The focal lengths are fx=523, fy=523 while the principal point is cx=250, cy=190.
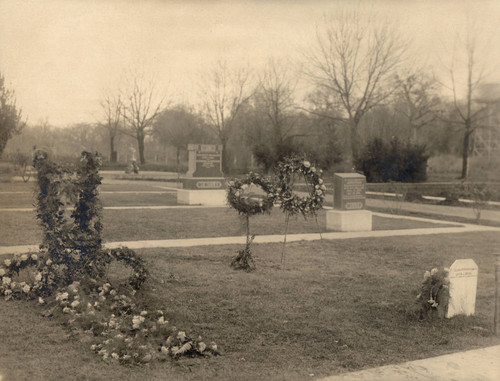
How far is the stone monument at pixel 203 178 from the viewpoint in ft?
63.1

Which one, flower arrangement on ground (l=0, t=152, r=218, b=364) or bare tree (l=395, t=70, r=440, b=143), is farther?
bare tree (l=395, t=70, r=440, b=143)

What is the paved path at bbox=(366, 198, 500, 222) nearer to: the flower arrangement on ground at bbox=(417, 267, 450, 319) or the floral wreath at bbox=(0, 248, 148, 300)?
the flower arrangement on ground at bbox=(417, 267, 450, 319)

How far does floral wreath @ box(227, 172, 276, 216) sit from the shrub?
21.4 metres

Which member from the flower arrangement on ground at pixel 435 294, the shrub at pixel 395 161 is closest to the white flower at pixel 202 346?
the flower arrangement on ground at pixel 435 294

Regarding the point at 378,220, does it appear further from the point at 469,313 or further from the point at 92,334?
the point at 92,334

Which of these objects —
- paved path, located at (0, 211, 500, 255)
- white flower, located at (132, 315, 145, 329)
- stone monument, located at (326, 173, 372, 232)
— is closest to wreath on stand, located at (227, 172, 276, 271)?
paved path, located at (0, 211, 500, 255)

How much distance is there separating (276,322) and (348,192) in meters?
8.14

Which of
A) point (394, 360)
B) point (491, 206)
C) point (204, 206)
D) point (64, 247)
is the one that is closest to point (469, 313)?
point (394, 360)

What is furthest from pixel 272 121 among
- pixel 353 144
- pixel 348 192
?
pixel 348 192

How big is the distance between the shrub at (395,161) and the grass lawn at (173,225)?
13.1m

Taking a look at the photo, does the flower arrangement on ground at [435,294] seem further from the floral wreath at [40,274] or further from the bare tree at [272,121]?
the bare tree at [272,121]

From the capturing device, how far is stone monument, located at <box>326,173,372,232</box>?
44.9ft

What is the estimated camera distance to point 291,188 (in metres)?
9.31

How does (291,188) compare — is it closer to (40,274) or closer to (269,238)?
(269,238)
